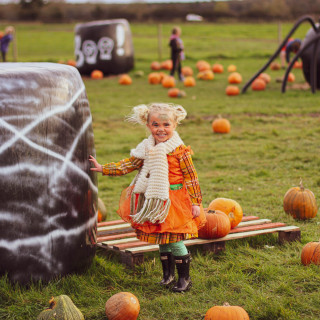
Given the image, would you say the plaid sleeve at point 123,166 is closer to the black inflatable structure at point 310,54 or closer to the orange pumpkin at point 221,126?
the orange pumpkin at point 221,126

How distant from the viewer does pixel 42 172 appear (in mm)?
3883

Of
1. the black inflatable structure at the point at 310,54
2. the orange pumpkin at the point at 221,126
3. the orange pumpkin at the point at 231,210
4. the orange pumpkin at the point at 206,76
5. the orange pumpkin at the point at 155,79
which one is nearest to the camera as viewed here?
the orange pumpkin at the point at 231,210

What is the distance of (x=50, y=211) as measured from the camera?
3.94 metres

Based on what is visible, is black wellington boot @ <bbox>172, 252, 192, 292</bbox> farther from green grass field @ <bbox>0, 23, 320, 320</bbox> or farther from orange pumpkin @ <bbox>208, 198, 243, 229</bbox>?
orange pumpkin @ <bbox>208, 198, 243, 229</bbox>

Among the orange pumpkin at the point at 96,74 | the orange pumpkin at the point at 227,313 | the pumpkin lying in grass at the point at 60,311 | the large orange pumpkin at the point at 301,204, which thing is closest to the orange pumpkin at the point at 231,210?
the large orange pumpkin at the point at 301,204

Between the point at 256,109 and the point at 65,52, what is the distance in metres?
20.3

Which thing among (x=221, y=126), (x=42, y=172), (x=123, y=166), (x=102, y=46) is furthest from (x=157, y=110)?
(x=102, y=46)

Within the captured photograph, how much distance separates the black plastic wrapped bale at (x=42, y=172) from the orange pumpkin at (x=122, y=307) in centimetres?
62

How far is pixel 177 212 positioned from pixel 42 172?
1001 mm

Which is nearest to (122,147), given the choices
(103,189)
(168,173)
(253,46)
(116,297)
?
(103,189)

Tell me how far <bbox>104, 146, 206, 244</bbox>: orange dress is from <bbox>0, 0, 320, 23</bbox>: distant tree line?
38.9 m

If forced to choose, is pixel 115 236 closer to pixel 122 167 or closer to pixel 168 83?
pixel 122 167

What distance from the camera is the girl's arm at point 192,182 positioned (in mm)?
4133

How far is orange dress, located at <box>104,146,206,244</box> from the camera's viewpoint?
4.12 meters
